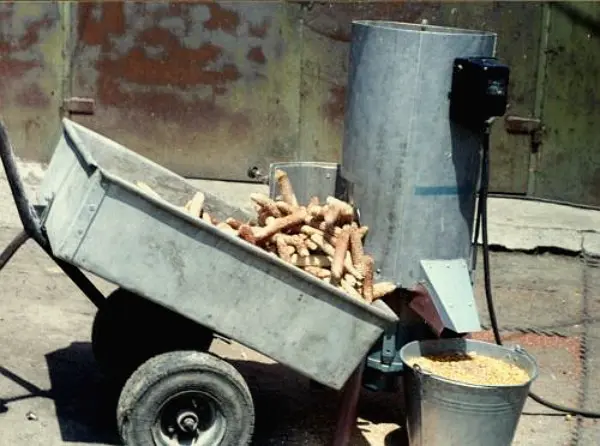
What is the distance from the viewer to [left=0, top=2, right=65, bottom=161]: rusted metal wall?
31.9 feet

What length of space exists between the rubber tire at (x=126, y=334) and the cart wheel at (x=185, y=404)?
0.78 metres

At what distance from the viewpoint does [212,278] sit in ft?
16.5

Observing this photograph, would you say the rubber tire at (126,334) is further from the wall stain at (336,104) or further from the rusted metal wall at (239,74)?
the wall stain at (336,104)

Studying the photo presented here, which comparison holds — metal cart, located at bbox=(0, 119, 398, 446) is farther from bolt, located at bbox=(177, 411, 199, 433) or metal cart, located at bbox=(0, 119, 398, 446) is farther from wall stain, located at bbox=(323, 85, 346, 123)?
wall stain, located at bbox=(323, 85, 346, 123)

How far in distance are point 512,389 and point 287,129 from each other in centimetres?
481

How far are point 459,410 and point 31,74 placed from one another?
575 centimetres

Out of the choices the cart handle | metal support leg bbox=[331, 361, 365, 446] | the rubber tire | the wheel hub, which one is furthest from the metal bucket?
the cart handle

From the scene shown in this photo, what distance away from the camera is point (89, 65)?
32.0 ft

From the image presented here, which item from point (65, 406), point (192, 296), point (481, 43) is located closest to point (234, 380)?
point (192, 296)

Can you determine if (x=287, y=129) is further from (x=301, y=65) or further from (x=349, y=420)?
(x=349, y=420)

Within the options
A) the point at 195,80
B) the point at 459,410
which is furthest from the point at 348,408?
the point at 195,80

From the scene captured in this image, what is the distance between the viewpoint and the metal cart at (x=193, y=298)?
496cm

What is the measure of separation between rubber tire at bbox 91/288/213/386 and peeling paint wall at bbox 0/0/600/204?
3.79 m

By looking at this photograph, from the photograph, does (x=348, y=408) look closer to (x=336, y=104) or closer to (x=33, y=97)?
(x=336, y=104)
